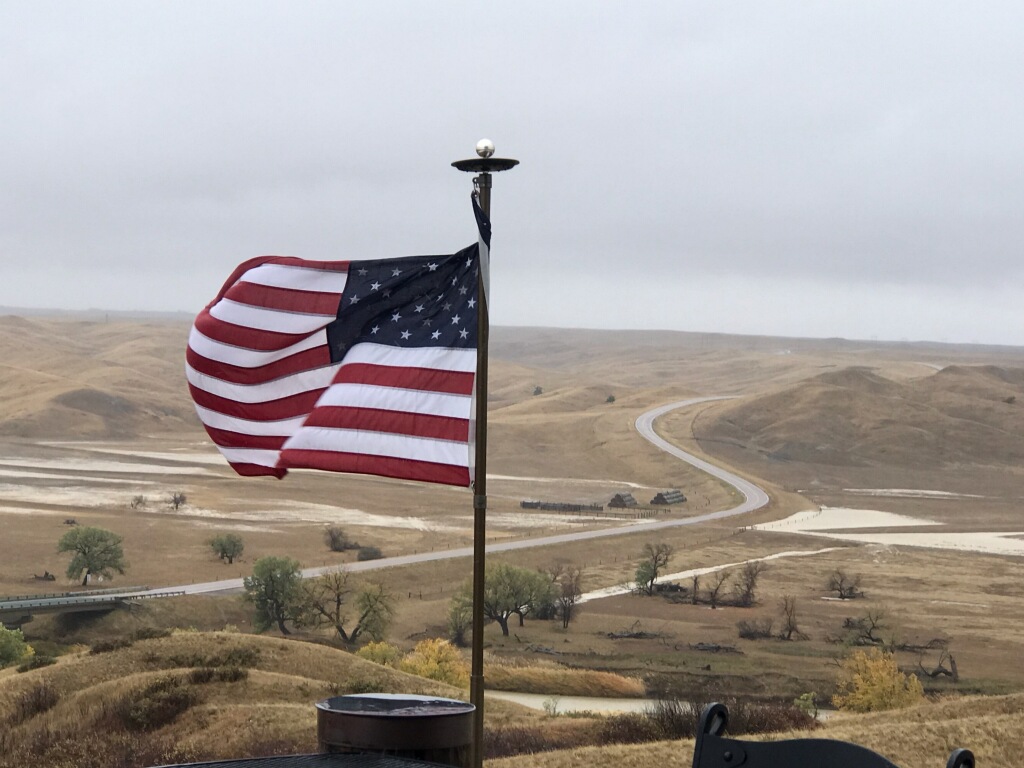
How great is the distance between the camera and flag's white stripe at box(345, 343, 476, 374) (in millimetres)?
10625

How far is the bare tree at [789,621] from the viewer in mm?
59513

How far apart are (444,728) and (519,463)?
117896mm

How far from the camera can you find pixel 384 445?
1050 cm

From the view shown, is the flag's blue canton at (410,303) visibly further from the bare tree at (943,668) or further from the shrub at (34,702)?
the bare tree at (943,668)

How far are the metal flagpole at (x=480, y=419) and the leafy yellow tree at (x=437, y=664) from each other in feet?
104

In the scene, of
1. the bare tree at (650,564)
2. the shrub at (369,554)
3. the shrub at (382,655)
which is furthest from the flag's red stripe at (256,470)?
the shrub at (369,554)

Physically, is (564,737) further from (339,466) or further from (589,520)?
(589,520)

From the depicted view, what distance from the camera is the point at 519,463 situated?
125250mm

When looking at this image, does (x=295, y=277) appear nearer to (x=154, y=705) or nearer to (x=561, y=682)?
(x=154, y=705)

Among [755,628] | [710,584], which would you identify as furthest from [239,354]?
[710,584]

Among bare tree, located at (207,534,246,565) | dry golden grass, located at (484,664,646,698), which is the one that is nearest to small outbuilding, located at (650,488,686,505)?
bare tree, located at (207,534,246,565)

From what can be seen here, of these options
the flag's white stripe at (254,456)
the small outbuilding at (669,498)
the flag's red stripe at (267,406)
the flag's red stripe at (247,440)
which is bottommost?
the small outbuilding at (669,498)

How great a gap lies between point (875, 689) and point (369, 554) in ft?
126

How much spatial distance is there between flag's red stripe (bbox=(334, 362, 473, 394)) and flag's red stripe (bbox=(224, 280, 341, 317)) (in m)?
0.64
